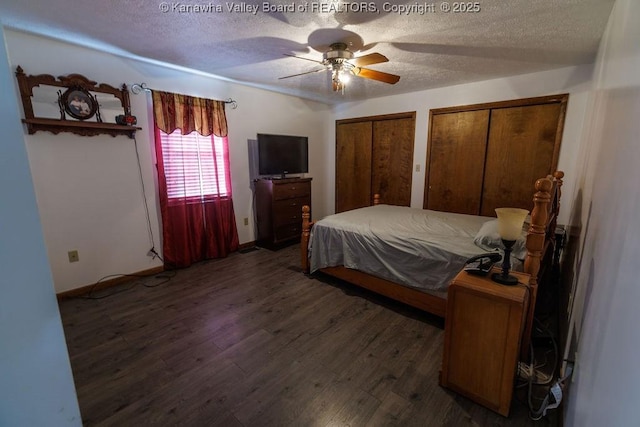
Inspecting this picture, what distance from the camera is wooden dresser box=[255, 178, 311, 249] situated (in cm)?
397

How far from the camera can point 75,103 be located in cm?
255

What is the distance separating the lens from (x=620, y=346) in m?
0.73

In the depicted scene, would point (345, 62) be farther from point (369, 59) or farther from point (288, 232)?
point (288, 232)

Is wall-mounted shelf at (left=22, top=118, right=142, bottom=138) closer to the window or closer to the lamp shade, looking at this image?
the window

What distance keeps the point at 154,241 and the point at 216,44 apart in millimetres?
2236

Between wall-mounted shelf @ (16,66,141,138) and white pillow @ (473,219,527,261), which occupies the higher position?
wall-mounted shelf @ (16,66,141,138)

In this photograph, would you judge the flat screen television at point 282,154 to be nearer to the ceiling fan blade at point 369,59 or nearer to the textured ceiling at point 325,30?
the textured ceiling at point 325,30

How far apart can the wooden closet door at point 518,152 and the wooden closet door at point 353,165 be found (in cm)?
182

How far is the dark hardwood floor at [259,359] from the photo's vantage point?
150cm

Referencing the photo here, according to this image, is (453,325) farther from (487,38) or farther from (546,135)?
(546,135)

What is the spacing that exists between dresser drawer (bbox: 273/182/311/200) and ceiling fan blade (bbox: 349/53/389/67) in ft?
6.61

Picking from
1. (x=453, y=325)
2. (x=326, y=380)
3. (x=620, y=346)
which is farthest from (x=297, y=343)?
(x=620, y=346)

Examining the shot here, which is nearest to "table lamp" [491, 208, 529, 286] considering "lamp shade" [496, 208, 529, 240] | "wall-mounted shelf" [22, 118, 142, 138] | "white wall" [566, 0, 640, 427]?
"lamp shade" [496, 208, 529, 240]

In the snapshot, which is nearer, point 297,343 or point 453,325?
point 453,325
